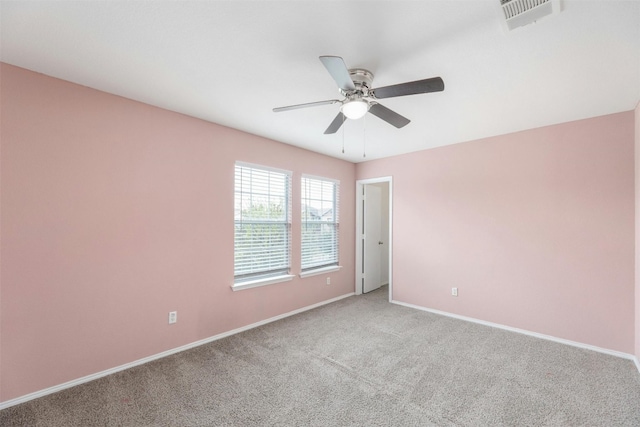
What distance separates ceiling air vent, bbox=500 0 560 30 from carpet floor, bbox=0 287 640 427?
101 inches

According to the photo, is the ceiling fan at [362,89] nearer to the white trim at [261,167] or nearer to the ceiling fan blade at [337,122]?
the ceiling fan blade at [337,122]

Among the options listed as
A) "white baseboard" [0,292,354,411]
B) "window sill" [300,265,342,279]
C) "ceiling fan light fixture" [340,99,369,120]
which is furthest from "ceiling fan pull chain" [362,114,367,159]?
"white baseboard" [0,292,354,411]

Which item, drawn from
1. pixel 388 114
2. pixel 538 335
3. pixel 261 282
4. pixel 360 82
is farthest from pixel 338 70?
pixel 538 335

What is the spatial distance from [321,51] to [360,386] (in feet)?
8.59

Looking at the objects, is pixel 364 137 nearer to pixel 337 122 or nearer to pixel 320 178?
pixel 320 178

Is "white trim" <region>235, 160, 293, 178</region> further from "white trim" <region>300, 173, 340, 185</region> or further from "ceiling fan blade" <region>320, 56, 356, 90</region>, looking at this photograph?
"ceiling fan blade" <region>320, 56, 356, 90</region>

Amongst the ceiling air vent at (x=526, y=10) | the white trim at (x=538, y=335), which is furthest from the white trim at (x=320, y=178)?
the ceiling air vent at (x=526, y=10)

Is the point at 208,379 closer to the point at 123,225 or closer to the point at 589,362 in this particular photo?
the point at 123,225

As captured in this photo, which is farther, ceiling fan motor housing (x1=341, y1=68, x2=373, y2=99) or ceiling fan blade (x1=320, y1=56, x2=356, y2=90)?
ceiling fan motor housing (x1=341, y1=68, x2=373, y2=99)

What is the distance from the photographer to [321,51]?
1.87 meters

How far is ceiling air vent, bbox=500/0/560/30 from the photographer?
4.70 ft

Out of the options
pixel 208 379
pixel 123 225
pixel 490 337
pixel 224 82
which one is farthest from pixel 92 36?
pixel 490 337

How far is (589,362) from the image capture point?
274cm

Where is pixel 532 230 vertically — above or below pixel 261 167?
below
